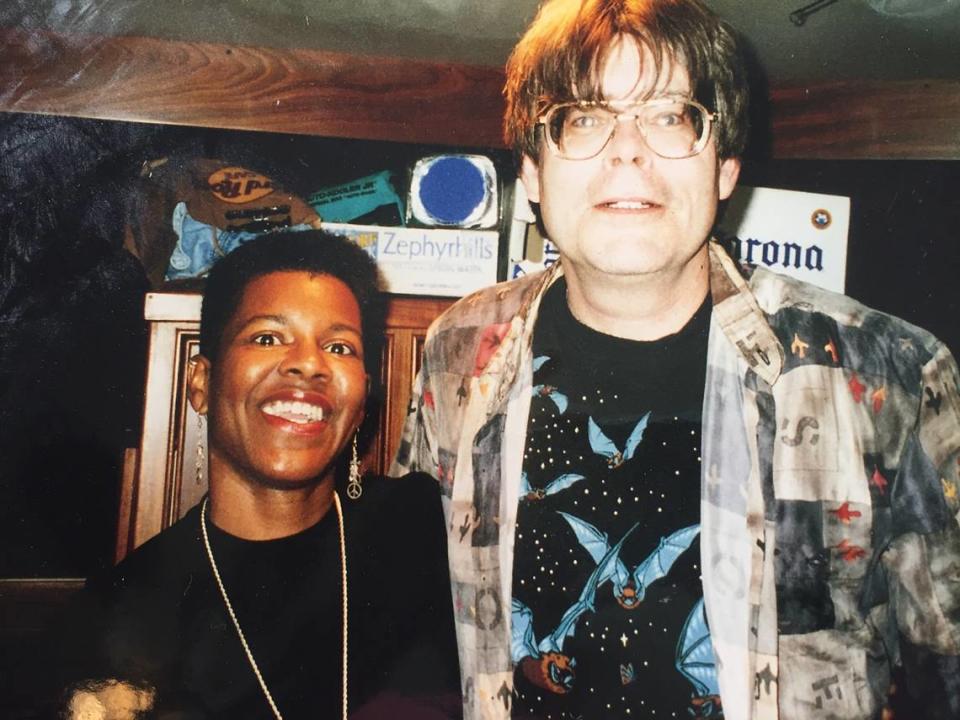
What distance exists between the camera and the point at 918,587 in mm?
877

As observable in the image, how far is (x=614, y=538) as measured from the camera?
2.92 feet

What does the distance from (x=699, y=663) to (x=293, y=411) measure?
0.65 m

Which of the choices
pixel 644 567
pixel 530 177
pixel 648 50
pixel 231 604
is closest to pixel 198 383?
pixel 231 604

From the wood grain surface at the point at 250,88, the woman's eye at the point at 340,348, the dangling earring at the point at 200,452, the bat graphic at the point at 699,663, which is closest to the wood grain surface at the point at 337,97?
the wood grain surface at the point at 250,88

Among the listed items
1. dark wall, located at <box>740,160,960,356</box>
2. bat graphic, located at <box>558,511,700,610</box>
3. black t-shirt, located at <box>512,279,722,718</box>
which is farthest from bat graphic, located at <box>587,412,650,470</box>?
dark wall, located at <box>740,160,960,356</box>

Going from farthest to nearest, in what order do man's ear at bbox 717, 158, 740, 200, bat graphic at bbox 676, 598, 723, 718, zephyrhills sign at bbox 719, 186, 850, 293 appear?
zephyrhills sign at bbox 719, 186, 850, 293 → man's ear at bbox 717, 158, 740, 200 → bat graphic at bbox 676, 598, 723, 718

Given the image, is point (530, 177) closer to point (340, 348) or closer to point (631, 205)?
point (631, 205)

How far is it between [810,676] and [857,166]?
777mm

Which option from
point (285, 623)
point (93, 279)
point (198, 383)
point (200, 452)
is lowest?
point (285, 623)

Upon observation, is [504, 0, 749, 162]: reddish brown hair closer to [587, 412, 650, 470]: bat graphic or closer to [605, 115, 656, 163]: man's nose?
[605, 115, 656, 163]: man's nose

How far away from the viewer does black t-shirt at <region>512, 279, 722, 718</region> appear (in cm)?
86

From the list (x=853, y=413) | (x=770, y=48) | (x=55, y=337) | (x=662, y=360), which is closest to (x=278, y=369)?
(x=55, y=337)

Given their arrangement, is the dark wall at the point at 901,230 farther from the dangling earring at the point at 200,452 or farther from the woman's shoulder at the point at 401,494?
the dangling earring at the point at 200,452

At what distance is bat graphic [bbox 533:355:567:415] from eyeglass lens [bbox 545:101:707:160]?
0.30 metres
